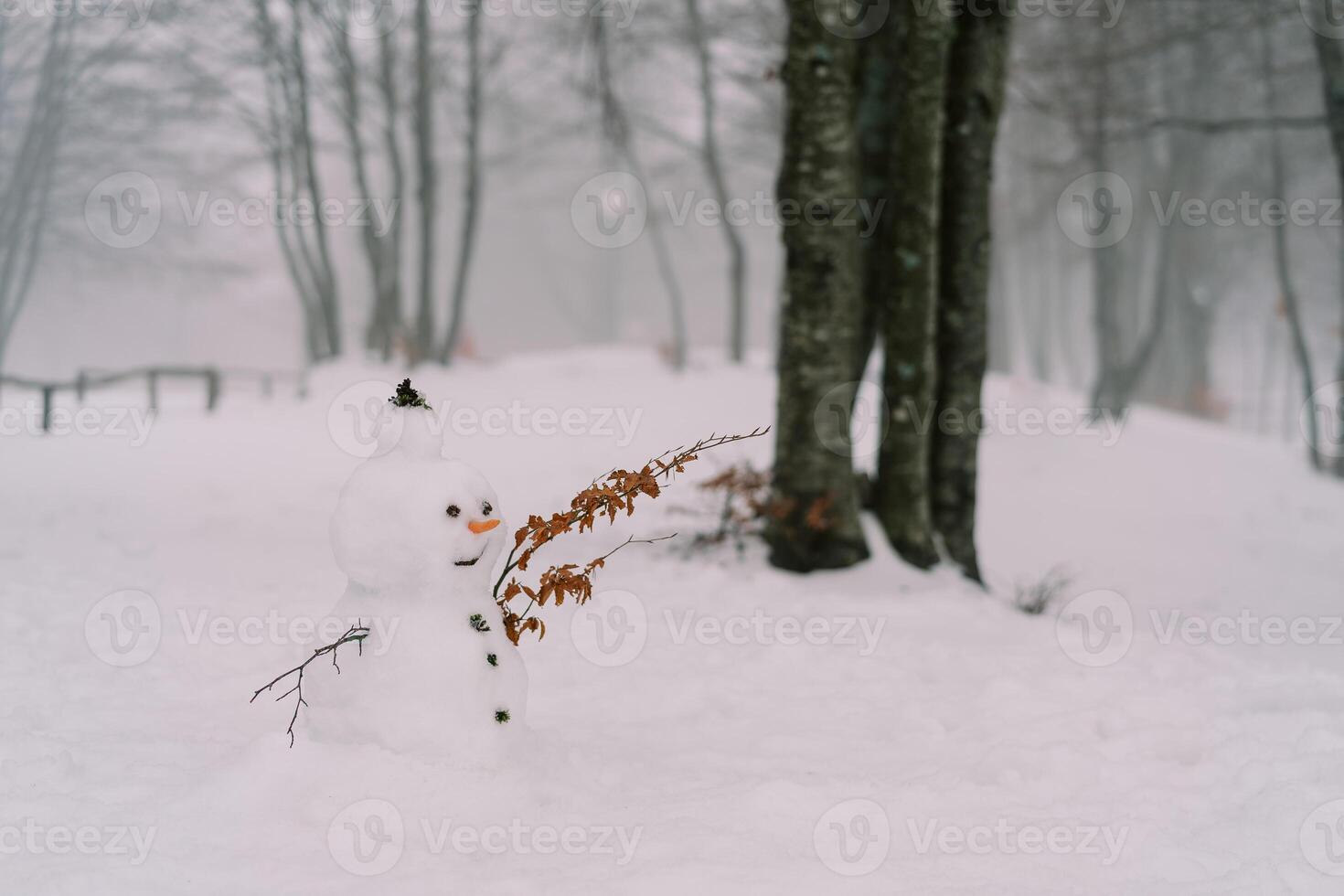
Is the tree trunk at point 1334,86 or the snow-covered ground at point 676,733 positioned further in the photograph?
the tree trunk at point 1334,86

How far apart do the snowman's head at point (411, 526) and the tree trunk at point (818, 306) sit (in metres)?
3.01

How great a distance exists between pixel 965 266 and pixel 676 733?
3791mm

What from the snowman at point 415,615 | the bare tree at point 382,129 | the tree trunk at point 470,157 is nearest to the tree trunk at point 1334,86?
the snowman at point 415,615

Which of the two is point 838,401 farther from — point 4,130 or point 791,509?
point 4,130

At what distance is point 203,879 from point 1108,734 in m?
3.21

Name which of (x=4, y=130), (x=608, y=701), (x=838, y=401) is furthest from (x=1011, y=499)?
(x=4, y=130)

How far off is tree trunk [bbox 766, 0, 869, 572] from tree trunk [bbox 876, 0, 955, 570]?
0.31 meters

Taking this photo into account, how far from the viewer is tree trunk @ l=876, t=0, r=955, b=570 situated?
5.61 m

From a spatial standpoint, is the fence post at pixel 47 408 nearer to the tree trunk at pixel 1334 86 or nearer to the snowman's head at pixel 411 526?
the snowman's head at pixel 411 526

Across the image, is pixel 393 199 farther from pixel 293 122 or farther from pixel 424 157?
pixel 293 122

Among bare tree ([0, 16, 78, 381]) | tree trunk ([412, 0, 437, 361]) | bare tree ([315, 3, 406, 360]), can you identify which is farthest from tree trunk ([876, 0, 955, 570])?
bare tree ([0, 16, 78, 381])

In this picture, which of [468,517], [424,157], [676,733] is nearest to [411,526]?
[468,517]

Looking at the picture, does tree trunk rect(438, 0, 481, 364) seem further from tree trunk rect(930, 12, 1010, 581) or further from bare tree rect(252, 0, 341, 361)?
tree trunk rect(930, 12, 1010, 581)

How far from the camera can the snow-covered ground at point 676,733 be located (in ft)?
8.38
